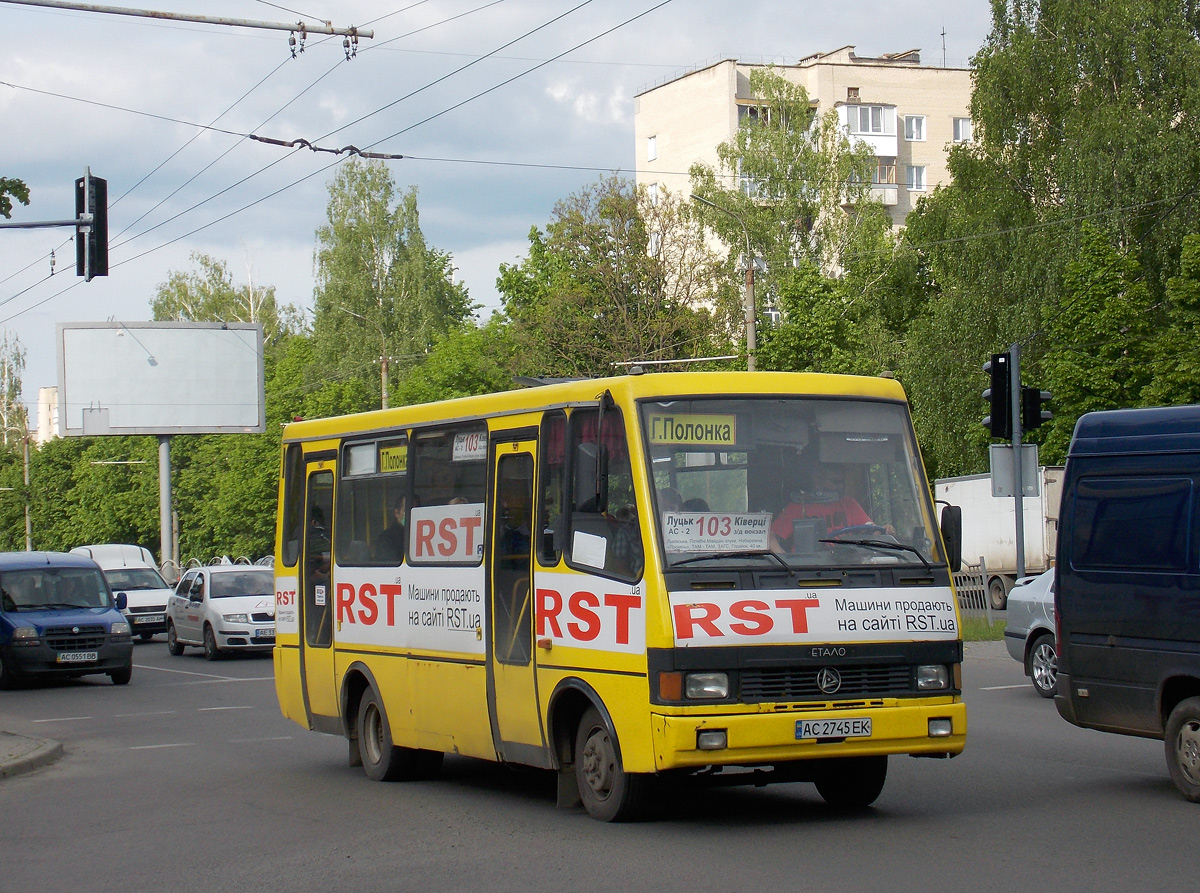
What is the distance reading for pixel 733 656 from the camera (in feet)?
27.5

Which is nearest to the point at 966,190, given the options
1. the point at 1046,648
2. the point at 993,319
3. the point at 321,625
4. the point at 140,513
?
the point at 993,319

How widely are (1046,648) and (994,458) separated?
18.6 feet

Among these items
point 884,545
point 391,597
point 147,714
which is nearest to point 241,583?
point 147,714

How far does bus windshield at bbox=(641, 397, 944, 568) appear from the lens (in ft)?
28.6

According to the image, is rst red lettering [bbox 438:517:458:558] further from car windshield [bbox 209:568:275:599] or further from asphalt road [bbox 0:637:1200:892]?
car windshield [bbox 209:568:275:599]

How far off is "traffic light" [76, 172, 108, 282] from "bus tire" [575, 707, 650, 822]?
11.6m

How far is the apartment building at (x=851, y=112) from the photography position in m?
72.3

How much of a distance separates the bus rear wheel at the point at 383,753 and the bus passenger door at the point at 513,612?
181 cm

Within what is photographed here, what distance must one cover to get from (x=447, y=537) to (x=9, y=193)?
11.2 m

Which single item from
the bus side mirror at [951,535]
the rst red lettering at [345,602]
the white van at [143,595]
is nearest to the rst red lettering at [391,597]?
the rst red lettering at [345,602]

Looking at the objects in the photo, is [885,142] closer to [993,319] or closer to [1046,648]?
[993,319]

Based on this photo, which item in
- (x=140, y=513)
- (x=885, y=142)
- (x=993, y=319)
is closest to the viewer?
(x=993, y=319)

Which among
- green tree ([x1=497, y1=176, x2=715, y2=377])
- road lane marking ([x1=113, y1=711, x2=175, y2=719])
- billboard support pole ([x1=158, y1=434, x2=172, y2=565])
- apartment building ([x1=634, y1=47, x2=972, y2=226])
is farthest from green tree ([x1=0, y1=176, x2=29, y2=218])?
apartment building ([x1=634, y1=47, x2=972, y2=226])

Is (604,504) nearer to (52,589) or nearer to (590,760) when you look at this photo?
(590,760)
